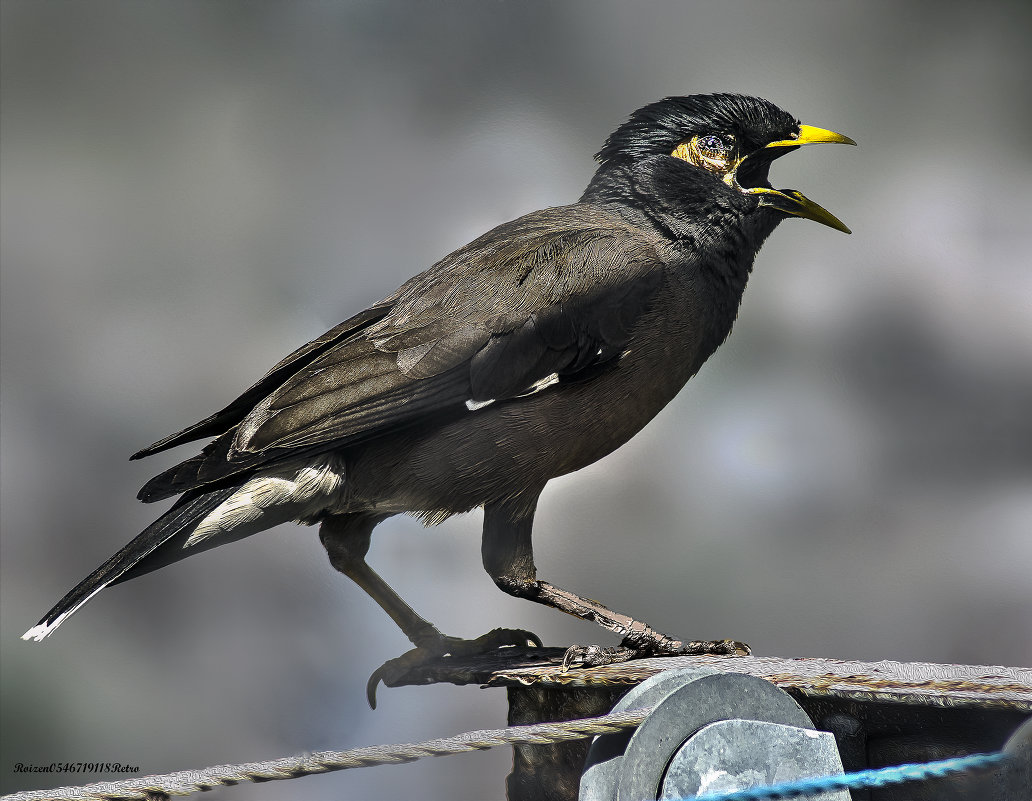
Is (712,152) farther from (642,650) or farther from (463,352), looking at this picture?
(642,650)

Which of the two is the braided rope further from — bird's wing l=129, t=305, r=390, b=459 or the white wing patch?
bird's wing l=129, t=305, r=390, b=459

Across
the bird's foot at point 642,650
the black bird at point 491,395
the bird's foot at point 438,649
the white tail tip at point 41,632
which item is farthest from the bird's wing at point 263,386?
the bird's foot at point 642,650

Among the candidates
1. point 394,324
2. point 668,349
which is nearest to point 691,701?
point 668,349

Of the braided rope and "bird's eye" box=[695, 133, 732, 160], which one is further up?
"bird's eye" box=[695, 133, 732, 160]

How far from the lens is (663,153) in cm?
241

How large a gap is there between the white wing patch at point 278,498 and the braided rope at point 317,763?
0.78 m

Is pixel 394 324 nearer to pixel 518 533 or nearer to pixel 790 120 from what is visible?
pixel 518 533

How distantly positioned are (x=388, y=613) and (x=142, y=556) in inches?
23.8

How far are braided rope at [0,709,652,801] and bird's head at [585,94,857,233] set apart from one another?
141 cm

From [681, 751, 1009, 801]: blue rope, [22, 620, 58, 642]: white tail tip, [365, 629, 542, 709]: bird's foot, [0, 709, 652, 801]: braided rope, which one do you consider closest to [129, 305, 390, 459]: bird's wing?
[22, 620, 58, 642]: white tail tip

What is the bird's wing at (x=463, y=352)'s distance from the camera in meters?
2.09

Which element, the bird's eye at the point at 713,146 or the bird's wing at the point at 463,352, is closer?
the bird's wing at the point at 463,352

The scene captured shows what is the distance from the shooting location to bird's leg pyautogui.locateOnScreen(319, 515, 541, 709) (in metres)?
2.25

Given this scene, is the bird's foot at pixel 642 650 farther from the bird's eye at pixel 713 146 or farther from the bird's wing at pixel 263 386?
the bird's eye at pixel 713 146
